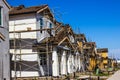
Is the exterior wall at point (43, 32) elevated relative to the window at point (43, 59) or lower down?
elevated

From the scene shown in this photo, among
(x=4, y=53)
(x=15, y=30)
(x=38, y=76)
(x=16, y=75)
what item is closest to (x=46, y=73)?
(x=38, y=76)

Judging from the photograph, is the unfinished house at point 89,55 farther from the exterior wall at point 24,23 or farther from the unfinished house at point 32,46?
the exterior wall at point 24,23

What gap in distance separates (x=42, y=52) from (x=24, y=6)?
28.9 ft

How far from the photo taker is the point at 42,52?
104 feet

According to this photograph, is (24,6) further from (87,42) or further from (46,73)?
(87,42)

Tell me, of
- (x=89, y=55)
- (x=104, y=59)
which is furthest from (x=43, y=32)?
(x=104, y=59)

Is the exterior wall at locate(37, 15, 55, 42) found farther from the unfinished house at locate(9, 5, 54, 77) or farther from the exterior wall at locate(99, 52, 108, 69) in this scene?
the exterior wall at locate(99, 52, 108, 69)

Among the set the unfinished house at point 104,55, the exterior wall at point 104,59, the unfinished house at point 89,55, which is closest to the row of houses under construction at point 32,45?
the unfinished house at point 89,55

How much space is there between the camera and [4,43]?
1027 inches

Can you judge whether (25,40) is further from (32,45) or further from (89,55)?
(89,55)

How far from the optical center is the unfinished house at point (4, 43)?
25.2 m

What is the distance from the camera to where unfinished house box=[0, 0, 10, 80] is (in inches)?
992

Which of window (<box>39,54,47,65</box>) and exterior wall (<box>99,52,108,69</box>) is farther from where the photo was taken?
exterior wall (<box>99,52,108,69</box>)

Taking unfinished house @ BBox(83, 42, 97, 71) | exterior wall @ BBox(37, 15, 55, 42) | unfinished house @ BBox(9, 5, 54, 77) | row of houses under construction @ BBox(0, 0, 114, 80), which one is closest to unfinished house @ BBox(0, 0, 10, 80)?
row of houses under construction @ BBox(0, 0, 114, 80)
